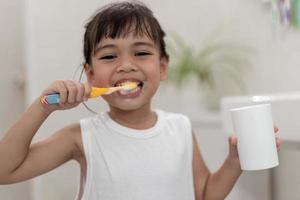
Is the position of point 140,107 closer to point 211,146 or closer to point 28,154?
point 28,154

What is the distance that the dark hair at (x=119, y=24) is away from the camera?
2.28 feet

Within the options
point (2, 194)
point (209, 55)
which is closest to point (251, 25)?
point (209, 55)

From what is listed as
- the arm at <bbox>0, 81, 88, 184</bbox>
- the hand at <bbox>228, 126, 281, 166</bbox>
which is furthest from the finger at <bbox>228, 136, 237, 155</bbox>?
the arm at <bbox>0, 81, 88, 184</bbox>

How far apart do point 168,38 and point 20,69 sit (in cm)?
50

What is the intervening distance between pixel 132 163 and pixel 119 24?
22 cm

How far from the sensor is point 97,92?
2.09 ft

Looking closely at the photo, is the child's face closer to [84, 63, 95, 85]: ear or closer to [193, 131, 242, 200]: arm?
[84, 63, 95, 85]: ear

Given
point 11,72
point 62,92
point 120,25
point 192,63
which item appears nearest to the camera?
point 62,92

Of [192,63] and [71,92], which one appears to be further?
[192,63]

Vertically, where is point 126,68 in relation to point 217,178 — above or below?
above

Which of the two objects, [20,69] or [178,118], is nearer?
[178,118]

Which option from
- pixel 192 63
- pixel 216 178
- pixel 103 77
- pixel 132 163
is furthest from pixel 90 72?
pixel 192 63

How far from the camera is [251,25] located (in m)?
1.20

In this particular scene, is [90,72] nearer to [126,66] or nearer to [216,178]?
[126,66]
